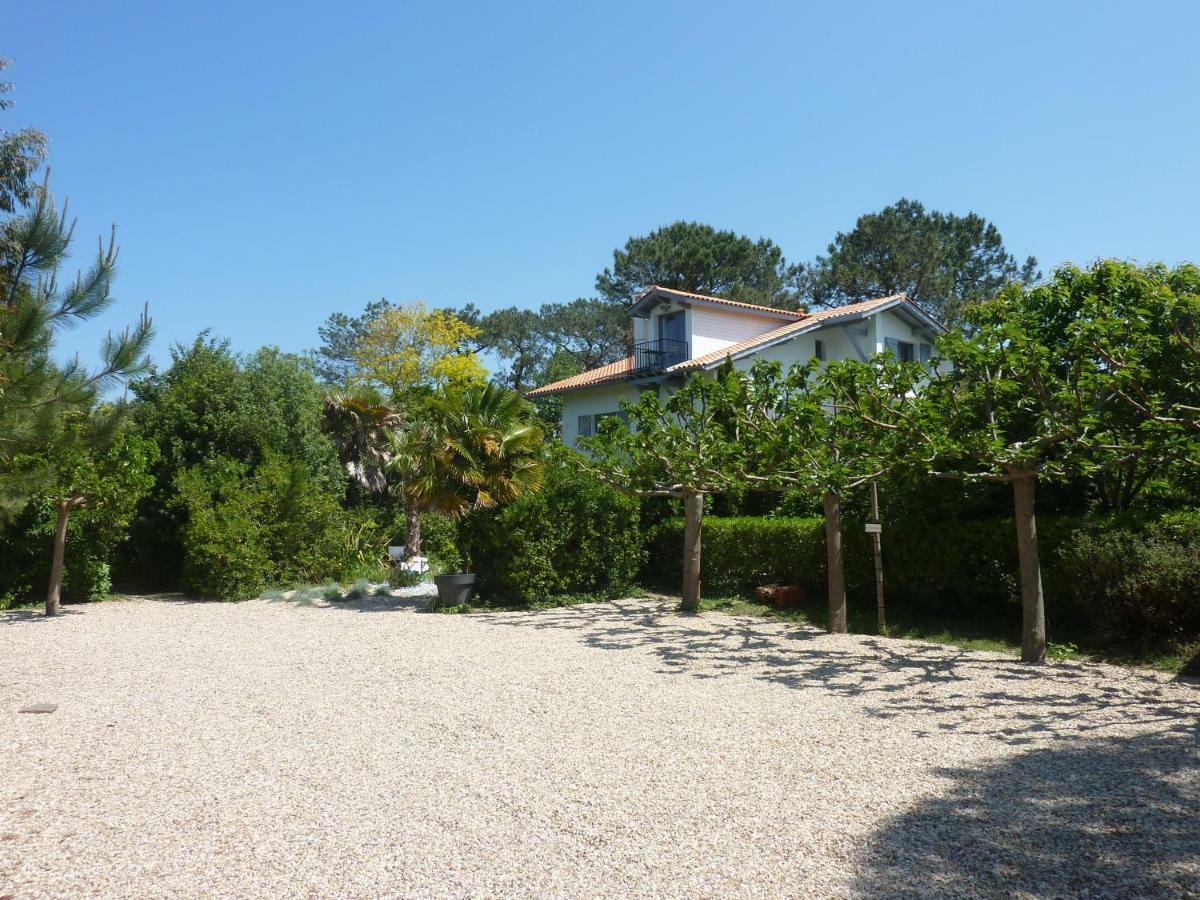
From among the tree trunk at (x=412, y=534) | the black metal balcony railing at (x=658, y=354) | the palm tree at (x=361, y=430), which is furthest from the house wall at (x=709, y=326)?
the tree trunk at (x=412, y=534)

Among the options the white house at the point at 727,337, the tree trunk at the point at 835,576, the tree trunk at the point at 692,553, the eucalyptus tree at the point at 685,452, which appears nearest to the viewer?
the tree trunk at the point at 835,576

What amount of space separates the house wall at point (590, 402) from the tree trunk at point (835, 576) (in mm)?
14948

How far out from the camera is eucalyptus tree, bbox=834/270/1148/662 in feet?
27.2

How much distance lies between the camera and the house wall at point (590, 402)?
26938 mm

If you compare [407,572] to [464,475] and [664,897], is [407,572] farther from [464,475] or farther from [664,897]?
[664,897]

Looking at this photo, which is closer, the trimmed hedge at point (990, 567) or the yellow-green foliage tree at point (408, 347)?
the trimmed hedge at point (990, 567)

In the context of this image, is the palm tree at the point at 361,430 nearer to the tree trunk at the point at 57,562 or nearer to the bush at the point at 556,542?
the bush at the point at 556,542

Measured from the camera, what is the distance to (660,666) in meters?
9.28

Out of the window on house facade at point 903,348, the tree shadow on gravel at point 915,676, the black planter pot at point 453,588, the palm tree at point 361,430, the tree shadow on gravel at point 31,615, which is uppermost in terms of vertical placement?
the window on house facade at point 903,348

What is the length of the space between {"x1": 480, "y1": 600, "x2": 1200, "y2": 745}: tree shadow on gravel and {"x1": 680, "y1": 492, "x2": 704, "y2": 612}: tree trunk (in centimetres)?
95

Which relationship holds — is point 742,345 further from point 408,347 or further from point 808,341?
point 408,347

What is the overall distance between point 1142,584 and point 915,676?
264 cm

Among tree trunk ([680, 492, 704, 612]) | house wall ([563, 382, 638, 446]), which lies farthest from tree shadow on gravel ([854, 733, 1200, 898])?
house wall ([563, 382, 638, 446])

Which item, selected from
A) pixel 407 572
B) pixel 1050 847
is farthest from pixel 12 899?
pixel 407 572
